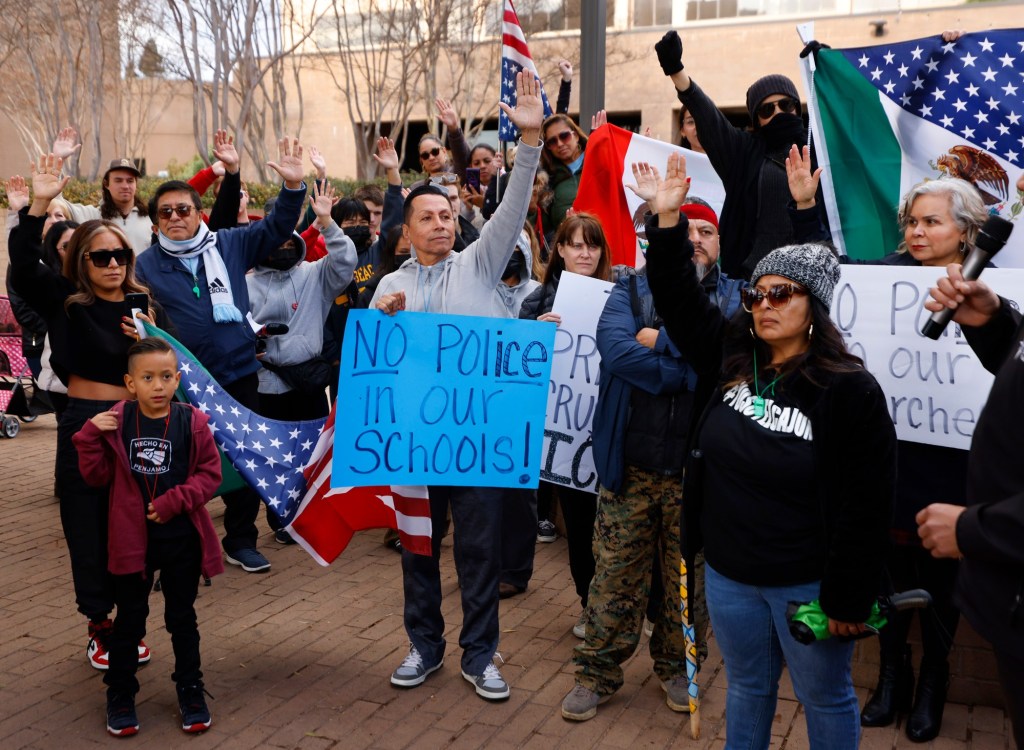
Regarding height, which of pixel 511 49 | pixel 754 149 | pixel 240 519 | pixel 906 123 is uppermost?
pixel 511 49

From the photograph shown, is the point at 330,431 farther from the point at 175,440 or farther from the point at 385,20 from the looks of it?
the point at 385,20

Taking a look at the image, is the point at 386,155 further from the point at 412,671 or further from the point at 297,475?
the point at 412,671

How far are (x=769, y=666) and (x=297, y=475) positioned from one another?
244 cm

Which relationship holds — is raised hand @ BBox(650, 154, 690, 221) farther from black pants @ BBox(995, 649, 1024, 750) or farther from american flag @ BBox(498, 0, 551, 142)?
american flag @ BBox(498, 0, 551, 142)

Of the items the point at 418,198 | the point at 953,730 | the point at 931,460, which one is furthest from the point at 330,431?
the point at 953,730

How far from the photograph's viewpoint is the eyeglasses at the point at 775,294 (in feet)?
10.1

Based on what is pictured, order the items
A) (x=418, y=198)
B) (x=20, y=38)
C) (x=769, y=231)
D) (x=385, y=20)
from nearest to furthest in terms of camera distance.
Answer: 1. (x=418, y=198)
2. (x=769, y=231)
3. (x=20, y=38)
4. (x=385, y=20)

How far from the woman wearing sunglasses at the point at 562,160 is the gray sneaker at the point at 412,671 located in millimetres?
3515

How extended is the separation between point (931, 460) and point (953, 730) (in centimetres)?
110

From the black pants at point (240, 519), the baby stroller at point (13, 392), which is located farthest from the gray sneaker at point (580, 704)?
the baby stroller at point (13, 392)

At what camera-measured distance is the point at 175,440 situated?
4293 mm

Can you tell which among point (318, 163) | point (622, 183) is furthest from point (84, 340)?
point (622, 183)

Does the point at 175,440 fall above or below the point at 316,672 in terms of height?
above

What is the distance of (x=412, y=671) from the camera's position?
4648 mm
